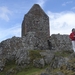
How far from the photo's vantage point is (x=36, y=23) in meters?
55.1

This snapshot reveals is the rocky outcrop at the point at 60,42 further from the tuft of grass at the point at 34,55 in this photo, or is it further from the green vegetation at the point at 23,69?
the green vegetation at the point at 23,69

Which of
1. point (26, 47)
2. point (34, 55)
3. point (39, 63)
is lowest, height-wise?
point (39, 63)

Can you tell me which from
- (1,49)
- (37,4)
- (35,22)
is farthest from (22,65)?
(37,4)

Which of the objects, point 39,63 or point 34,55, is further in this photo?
point 34,55

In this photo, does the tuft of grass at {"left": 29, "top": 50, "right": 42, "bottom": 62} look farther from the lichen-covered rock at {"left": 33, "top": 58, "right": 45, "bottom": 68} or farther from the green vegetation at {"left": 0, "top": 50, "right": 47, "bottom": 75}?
the lichen-covered rock at {"left": 33, "top": 58, "right": 45, "bottom": 68}

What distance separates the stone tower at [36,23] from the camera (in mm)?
54312

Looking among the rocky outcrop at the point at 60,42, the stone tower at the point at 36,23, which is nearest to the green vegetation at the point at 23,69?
the rocky outcrop at the point at 60,42

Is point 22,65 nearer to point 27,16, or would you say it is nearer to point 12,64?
point 12,64

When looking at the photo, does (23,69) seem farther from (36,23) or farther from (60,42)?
(36,23)

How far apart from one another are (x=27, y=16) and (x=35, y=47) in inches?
354

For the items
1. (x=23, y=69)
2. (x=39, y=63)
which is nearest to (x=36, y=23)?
(x=39, y=63)

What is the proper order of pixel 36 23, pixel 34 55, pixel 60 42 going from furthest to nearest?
pixel 36 23 < pixel 60 42 < pixel 34 55

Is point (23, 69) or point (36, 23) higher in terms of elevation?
point (36, 23)

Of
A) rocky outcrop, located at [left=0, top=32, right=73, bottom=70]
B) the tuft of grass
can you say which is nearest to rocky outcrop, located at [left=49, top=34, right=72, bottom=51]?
rocky outcrop, located at [left=0, top=32, right=73, bottom=70]
